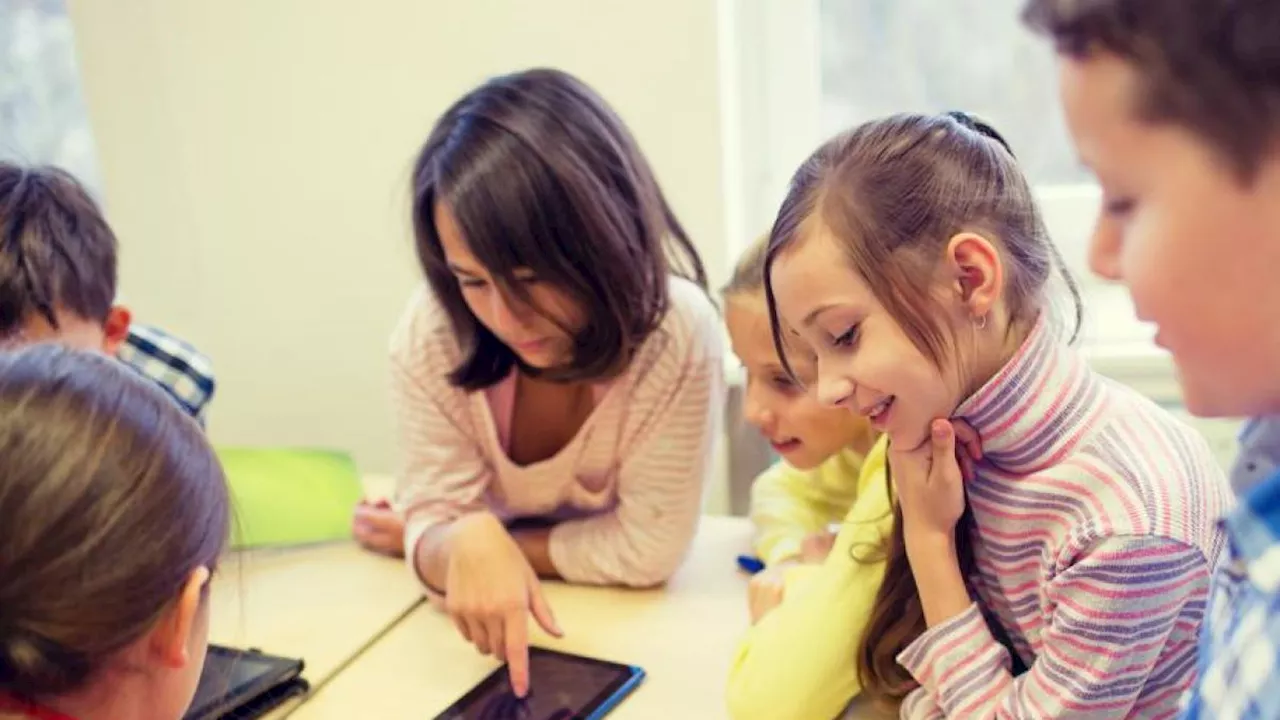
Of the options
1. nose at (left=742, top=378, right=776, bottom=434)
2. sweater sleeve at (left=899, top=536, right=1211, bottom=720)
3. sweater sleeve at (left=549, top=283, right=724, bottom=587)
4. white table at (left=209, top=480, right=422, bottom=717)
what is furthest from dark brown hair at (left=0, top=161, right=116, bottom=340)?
sweater sleeve at (left=899, top=536, right=1211, bottom=720)

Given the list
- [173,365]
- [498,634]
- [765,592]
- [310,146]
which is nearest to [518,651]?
[498,634]

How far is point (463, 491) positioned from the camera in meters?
1.14

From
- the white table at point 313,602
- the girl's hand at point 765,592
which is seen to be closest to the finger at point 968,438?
the girl's hand at point 765,592

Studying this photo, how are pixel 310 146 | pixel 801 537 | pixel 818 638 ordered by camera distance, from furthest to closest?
pixel 310 146 → pixel 801 537 → pixel 818 638

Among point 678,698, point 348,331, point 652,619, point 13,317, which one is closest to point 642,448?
point 652,619

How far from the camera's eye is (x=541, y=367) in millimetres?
1084

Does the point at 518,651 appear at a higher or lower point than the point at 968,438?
lower

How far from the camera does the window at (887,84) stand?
5.04 ft

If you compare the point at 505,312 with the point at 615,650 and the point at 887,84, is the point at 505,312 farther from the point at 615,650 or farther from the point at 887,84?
the point at 887,84

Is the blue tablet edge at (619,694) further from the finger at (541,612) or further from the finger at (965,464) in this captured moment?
the finger at (965,464)

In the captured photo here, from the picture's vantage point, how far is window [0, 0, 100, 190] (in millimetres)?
1776

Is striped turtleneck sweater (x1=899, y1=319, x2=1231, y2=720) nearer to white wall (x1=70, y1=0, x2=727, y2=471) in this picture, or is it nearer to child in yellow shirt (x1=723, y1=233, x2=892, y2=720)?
child in yellow shirt (x1=723, y1=233, x2=892, y2=720)

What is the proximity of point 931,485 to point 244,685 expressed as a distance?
Answer: 54 centimetres

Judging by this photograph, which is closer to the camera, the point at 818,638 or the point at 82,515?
the point at 82,515
